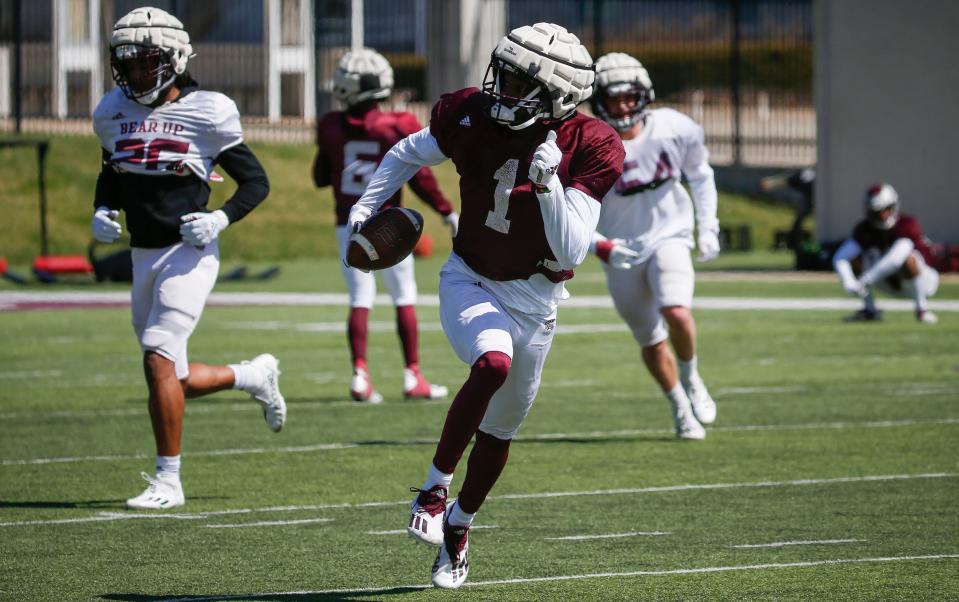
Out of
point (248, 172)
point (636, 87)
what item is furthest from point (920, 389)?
point (248, 172)

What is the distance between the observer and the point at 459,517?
583 centimetres

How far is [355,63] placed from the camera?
36.9 ft

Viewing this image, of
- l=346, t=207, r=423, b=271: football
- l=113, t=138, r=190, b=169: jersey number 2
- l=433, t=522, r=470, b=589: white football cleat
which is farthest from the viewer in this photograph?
l=113, t=138, r=190, b=169: jersey number 2

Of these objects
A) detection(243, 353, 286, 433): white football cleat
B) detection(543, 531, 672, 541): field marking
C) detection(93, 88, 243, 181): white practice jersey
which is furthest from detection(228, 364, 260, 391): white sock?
detection(543, 531, 672, 541): field marking

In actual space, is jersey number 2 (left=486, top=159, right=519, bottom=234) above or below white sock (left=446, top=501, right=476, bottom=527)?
above

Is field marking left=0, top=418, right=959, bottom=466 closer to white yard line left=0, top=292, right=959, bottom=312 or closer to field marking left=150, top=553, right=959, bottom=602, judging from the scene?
field marking left=150, top=553, right=959, bottom=602

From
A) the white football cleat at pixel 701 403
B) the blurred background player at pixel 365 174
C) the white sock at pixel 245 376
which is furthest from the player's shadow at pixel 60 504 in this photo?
the blurred background player at pixel 365 174

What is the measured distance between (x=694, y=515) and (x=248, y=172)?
2.49 m

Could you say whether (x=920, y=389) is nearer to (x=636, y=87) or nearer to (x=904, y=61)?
(x=636, y=87)

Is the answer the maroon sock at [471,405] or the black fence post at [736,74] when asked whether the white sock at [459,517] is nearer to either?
the maroon sock at [471,405]

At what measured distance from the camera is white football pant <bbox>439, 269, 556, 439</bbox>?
5.88 meters

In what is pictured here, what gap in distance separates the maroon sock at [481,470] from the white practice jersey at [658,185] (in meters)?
3.53

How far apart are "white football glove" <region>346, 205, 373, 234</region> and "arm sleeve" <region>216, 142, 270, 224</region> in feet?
5.66

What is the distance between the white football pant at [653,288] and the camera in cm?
929
